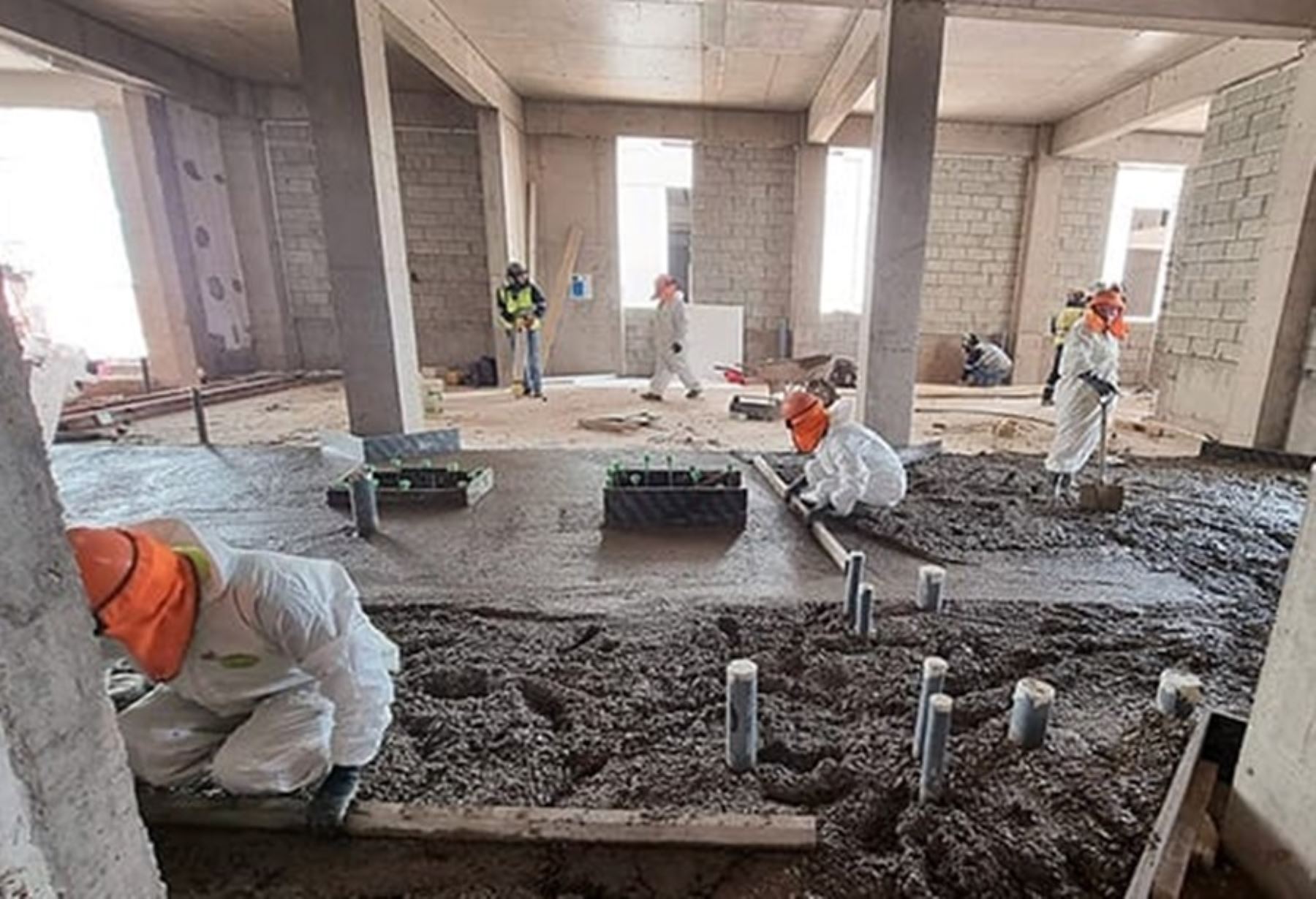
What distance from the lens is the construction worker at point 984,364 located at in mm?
9438

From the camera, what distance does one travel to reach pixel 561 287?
9172mm

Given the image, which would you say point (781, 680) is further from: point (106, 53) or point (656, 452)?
point (106, 53)

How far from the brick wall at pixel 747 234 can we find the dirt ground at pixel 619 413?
172cm

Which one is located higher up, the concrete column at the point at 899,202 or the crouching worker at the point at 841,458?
the concrete column at the point at 899,202

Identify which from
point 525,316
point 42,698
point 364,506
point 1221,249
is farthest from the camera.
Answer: point 525,316

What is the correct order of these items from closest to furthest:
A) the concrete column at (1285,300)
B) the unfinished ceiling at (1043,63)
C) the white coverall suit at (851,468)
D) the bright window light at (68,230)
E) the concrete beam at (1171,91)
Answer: the white coverall suit at (851,468) < the concrete column at (1285,300) < the concrete beam at (1171,91) < the unfinished ceiling at (1043,63) < the bright window light at (68,230)

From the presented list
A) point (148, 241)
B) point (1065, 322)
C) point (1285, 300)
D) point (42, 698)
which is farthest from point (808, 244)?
point (42, 698)

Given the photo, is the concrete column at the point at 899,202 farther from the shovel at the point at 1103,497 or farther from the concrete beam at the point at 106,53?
Answer: the concrete beam at the point at 106,53

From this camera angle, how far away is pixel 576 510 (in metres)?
4.05

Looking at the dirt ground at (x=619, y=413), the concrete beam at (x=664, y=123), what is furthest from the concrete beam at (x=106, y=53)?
the concrete beam at (x=664, y=123)

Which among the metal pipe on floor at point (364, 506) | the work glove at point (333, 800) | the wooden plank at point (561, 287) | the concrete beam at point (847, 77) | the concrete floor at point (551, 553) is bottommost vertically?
the concrete floor at point (551, 553)

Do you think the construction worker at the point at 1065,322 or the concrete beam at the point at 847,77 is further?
the construction worker at the point at 1065,322

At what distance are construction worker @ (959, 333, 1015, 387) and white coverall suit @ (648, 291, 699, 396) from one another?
4454 mm

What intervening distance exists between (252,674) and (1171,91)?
29.5 ft
